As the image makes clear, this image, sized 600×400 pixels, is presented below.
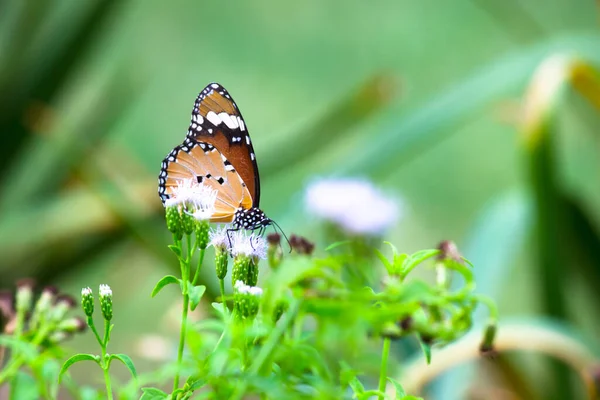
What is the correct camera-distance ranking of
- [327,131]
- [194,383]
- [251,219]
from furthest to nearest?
[327,131]
[251,219]
[194,383]

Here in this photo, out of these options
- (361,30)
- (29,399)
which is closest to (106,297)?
(29,399)

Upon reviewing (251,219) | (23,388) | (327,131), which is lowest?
(23,388)

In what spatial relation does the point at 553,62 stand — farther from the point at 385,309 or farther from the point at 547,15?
the point at 547,15

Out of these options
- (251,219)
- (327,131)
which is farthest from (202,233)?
(327,131)

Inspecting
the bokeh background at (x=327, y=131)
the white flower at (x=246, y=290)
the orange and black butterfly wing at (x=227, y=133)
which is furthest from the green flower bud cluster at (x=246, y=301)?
the orange and black butterfly wing at (x=227, y=133)

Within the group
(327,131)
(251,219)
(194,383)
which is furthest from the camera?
(327,131)

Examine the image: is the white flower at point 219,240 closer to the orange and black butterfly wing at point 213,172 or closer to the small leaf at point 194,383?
the small leaf at point 194,383

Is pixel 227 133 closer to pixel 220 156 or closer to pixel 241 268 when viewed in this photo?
pixel 220 156
